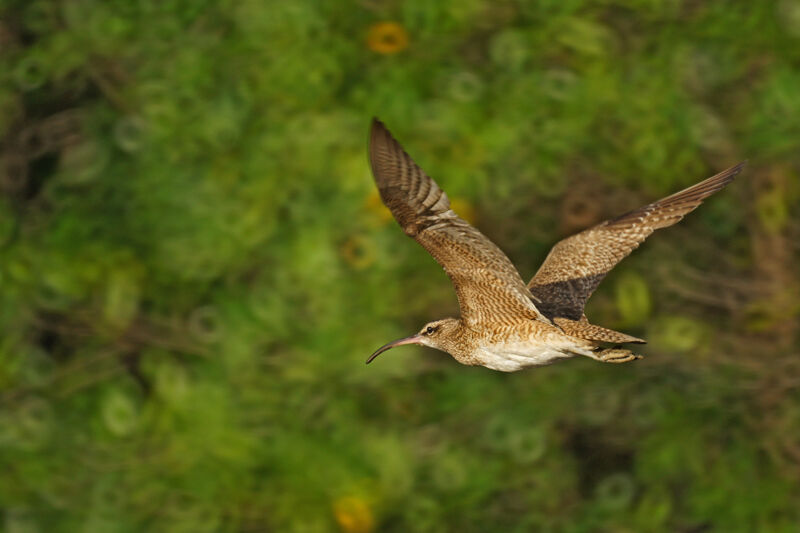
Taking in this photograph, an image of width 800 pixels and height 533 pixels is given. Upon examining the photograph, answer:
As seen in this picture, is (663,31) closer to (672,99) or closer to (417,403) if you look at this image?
(672,99)

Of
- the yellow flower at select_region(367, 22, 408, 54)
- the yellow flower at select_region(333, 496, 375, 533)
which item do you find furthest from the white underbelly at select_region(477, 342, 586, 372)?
the yellow flower at select_region(367, 22, 408, 54)

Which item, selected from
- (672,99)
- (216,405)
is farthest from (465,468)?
(672,99)

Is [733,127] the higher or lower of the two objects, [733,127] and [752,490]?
the higher

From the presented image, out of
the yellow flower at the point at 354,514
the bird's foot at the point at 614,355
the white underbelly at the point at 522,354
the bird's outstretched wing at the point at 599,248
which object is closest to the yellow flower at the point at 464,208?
the yellow flower at the point at 354,514

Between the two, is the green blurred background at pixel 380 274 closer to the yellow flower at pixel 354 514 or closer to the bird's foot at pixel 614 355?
the yellow flower at pixel 354 514

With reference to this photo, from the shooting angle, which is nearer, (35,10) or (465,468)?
(465,468)

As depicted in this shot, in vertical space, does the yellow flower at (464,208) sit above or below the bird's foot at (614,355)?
below

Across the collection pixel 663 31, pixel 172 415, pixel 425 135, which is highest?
pixel 663 31

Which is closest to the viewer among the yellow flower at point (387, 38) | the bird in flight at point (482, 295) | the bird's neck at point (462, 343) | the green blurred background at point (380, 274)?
the bird in flight at point (482, 295)
